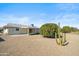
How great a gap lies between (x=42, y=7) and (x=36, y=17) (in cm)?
54

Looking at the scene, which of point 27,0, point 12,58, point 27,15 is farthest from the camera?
point 27,15

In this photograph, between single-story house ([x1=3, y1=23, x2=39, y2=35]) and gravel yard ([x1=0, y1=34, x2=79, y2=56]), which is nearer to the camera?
gravel yard ([x1=0, y1=34, x2=79, y2=56])

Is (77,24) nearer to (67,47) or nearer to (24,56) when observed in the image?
(67,47)

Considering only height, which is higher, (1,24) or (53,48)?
(1,24)

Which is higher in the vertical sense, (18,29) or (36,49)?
(18,29)

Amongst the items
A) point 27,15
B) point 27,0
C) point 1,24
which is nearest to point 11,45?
point 1,24

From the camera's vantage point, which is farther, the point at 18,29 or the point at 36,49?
the point at 18,29

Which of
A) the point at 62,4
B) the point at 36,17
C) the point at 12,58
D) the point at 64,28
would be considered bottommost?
the point at 12,58

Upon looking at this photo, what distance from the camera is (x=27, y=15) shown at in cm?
681

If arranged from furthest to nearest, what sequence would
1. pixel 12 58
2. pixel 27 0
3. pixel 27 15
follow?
pixel 27 15
pixel 27 0
pixel 12 58

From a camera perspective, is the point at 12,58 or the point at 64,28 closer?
the point at 12,58

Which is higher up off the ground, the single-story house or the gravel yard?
the single-story house

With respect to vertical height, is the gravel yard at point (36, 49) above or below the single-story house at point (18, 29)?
below

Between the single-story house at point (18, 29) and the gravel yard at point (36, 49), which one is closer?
the gravel yard at point (36, 49)
